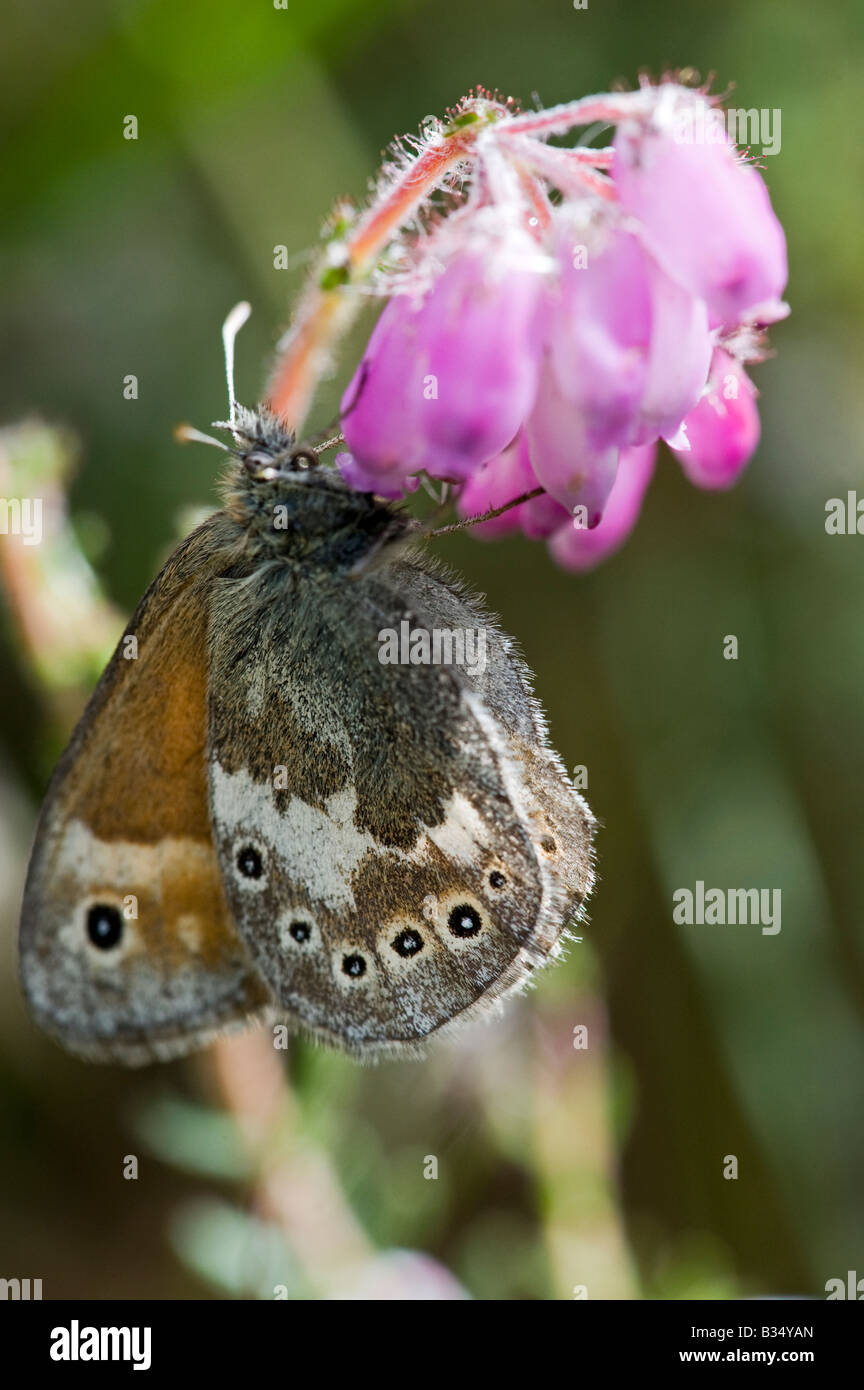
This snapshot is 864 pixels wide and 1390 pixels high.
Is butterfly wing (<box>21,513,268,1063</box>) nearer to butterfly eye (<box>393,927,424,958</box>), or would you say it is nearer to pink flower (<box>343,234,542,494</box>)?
butterfly eye (<box>393,927,424,958</box>)

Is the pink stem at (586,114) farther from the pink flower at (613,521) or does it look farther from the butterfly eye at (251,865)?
the butterfly eye at (251,865)

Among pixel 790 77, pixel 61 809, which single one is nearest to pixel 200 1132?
pixel 61 809

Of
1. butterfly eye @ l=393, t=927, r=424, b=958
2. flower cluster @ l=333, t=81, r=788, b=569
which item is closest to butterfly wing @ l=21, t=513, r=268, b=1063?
butterfly eye @ l=393, t=927, r=424, b=958

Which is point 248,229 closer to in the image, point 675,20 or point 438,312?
point 675,20

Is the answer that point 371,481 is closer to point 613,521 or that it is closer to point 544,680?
point 613,521

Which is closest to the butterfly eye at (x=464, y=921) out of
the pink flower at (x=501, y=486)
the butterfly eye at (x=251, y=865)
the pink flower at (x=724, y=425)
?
the butterfly eye at (x=251, y=865)

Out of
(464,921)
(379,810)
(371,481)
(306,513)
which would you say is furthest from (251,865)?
(371,481)
